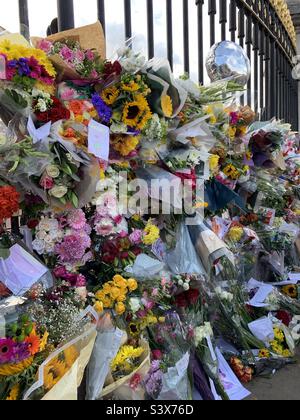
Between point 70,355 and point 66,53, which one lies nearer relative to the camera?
point 70,355

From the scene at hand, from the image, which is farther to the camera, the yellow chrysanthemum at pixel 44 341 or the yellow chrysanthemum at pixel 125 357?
the yellow chrysanthemum at pixel 125 357

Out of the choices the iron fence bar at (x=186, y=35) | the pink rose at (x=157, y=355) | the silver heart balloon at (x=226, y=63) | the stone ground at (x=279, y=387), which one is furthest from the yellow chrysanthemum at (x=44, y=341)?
the iron fence bar at (x=186, y=35)

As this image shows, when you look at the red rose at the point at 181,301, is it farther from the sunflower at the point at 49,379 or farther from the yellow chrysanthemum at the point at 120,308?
the sunflower at the point at 49,379

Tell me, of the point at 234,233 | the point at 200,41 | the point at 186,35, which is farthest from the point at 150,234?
the point at 200,41

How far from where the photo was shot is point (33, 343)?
5.09ft

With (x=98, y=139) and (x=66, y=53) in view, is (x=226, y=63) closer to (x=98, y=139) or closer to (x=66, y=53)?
(x=66, y=53)

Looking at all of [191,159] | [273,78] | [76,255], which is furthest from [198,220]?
[273,78]

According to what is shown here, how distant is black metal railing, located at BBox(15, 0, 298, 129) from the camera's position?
3.56m

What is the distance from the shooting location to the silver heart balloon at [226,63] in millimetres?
3776

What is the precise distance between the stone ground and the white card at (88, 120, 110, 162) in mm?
1788

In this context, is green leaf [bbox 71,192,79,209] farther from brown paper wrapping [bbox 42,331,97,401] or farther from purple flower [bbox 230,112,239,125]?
purple flower [bbox 230,112,239,125]

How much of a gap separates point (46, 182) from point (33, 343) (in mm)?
598

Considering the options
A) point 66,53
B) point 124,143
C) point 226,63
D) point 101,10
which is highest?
point 101,10

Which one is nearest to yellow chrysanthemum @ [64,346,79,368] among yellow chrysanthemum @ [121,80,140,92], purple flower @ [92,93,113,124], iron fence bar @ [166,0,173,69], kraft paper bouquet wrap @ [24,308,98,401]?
kraft paper bouquet wrap @ [24,308,98,401]
